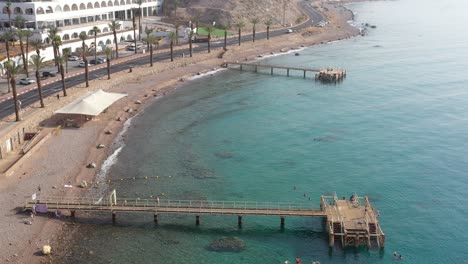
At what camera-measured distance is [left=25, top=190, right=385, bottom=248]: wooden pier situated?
6078 centimetres

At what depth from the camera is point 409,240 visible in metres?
62.2

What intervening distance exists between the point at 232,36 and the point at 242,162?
122421mm

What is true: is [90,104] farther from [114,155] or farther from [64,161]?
[64,161]

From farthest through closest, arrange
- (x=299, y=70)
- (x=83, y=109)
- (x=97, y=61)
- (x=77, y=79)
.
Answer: (x=299, y=70)
(x=97, y=61)
(x=77, y=79)
(x=83, y=109)

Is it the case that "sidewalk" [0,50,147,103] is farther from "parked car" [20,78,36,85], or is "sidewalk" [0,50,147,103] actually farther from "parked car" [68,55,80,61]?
"parked car" [68,55,80,61]

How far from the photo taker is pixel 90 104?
99.2 m

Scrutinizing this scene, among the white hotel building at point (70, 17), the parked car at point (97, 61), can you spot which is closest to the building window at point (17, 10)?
the white hotel building at point (70, 17)

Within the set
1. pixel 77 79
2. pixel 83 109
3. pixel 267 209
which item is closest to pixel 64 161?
pixel 83 109

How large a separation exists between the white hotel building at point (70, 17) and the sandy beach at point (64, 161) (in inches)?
1225

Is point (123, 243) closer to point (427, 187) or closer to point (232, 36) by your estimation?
point (427, 187)

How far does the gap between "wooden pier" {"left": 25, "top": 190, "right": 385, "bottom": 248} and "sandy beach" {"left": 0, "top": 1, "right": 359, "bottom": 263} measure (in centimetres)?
300

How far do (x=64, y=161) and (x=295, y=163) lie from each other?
38825 millimetres

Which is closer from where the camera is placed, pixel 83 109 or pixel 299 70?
pixel 83 109

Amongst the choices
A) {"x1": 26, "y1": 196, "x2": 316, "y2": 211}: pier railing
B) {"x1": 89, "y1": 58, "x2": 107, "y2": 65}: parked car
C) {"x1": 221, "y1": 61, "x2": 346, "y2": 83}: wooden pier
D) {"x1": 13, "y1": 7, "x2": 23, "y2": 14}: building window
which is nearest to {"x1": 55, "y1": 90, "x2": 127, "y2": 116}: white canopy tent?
{"x1": 26, "y1": 196, "x2": 316, "y2": 211}: pier railing
